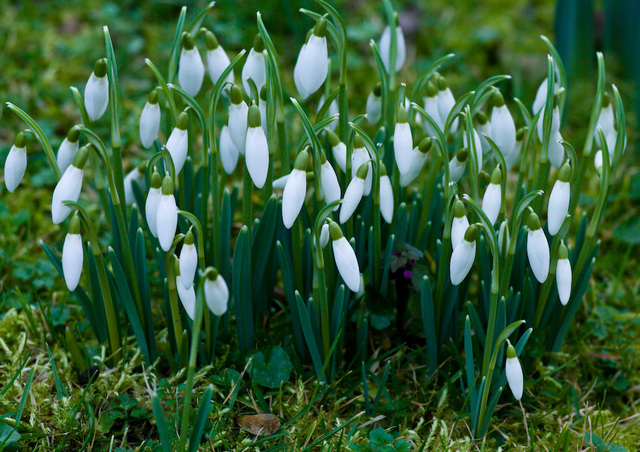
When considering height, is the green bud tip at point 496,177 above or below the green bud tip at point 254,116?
below

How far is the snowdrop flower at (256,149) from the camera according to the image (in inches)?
62.4

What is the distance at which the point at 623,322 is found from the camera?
93.3 inches

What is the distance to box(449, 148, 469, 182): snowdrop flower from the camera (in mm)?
1789

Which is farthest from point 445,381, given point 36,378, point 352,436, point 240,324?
point 36,378

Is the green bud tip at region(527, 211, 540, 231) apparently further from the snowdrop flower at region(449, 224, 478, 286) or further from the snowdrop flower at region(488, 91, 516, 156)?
the snowdrop flower at region(488, 91, 516, 156)

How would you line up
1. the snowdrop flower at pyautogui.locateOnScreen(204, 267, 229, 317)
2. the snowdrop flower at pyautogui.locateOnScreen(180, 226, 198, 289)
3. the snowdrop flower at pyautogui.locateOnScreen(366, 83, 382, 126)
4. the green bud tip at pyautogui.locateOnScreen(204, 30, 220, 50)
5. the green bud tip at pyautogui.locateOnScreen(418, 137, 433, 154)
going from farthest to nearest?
the snowdrop flower at pyautogui.locateOnScreen(366, 83, 382, 126) < the green bud tip at pyautogui.locateOnScreen(204, 30, 220, 50) < the green bud tip at pyautogui.locateOnScreen(418, 137, 433, 154) < the snowdrop flower at pyautogui.locateOnScreen(180, 226, 198, 289) < the snowdrop flower at pyautogui.locateOnScreen(204, 267, 229, 317)

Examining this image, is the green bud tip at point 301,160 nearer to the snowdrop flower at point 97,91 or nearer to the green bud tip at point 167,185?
the green bud tip at point 167,185

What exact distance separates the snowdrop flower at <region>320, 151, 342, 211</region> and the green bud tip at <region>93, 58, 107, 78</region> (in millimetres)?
593

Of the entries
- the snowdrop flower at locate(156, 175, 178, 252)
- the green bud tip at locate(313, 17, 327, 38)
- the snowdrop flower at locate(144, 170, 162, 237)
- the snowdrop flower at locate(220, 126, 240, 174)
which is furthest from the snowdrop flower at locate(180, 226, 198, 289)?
the green bud tip at locate(313, 17, 327, 38)

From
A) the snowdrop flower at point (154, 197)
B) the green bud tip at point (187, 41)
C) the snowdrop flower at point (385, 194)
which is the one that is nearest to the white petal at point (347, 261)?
the snowdrop flower at point (385, 194)

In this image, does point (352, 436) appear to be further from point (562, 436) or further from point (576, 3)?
point (576, 3)

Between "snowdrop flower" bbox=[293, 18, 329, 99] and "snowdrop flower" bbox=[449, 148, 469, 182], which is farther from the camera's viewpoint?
"snowdrop flower" bbox=[449, 148, 469, 182]

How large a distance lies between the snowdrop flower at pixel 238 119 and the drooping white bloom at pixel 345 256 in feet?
1.16

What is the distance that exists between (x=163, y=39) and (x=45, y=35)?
2.20 feet
